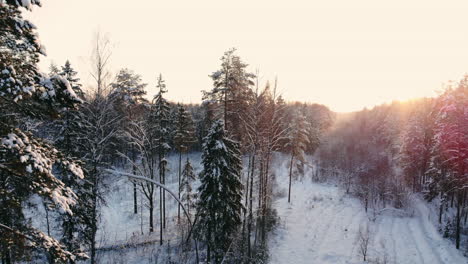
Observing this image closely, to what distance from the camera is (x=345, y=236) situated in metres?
27.7

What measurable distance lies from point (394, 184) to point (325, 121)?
5820 centimetres

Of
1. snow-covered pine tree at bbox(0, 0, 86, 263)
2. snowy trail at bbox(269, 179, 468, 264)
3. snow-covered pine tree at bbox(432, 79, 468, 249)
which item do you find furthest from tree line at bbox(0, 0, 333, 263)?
snow-covered pine tree at bbox(432, 79, 468, 249)

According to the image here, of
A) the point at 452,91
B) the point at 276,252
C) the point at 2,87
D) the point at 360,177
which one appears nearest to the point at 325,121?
the point at 360,177

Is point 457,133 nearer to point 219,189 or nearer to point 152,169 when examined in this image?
point 219,189

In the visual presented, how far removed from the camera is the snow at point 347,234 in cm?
2323

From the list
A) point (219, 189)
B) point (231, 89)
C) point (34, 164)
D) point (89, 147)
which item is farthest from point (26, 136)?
point (231, 89)

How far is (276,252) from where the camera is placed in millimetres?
23812

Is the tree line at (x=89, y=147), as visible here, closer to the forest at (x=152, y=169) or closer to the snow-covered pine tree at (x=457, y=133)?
the forest at (x=152, y=169)

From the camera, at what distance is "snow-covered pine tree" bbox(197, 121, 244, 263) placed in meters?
19.2

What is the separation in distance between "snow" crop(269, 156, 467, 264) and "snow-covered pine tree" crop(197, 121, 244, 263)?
511 cm

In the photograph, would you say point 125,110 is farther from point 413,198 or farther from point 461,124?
point 413,198

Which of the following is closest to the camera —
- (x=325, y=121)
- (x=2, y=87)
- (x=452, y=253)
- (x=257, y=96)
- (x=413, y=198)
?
(x=2, y=87)

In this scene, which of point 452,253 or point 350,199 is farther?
point 350,199

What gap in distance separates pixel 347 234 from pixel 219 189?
55.6 ft
